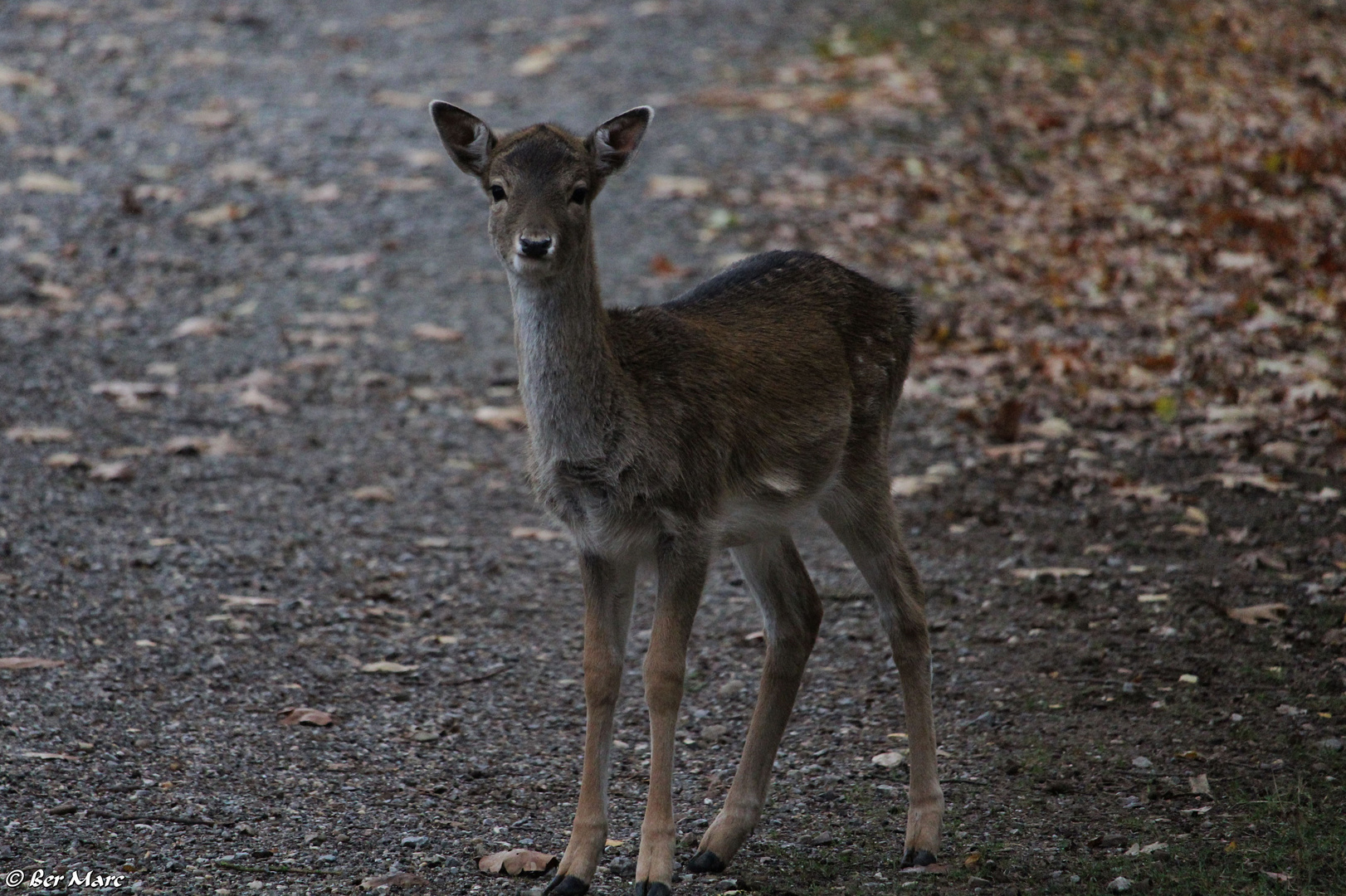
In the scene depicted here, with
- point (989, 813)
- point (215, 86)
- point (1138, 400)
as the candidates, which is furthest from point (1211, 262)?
point (215, 86)

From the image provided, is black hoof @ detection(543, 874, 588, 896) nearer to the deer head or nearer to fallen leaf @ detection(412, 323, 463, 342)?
the deer head

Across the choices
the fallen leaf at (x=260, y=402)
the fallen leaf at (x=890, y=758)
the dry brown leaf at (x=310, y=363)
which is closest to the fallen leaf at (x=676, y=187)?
the dry brown leaf at (x=310, y=363)

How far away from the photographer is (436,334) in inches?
432

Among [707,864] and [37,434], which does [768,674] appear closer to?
[707,864]

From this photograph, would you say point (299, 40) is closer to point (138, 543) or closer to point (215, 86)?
point (215, 86)

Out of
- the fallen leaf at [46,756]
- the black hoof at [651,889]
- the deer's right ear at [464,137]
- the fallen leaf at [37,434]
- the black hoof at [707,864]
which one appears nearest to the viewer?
the black hoof at [651,889]

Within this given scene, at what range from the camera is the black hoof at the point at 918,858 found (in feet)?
16.4

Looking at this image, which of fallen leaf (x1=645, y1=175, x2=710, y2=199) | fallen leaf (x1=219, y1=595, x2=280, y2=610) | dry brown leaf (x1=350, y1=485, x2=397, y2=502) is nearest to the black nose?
fallen leaf (x1=219, y1=595, x2=280, y2=610)

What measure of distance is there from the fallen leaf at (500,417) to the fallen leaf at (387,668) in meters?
3.18

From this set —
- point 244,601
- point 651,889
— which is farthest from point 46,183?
point 651,889

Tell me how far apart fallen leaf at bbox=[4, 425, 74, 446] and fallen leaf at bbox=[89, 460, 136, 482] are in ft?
1.45

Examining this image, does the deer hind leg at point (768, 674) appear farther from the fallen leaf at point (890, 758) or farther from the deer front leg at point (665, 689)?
the fallen leaf at point (890, 758)

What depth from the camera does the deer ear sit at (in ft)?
17.1

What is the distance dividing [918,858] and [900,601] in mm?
932
